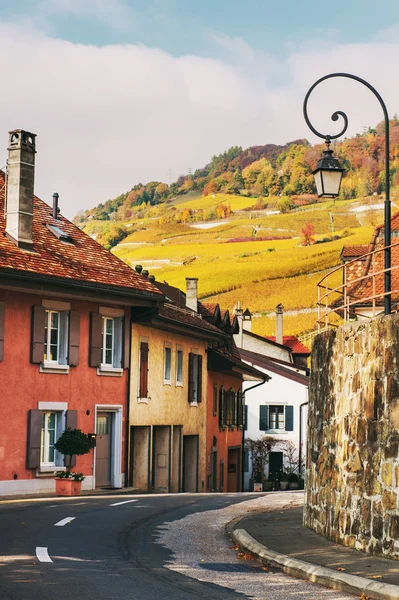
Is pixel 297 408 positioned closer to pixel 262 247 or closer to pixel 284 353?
pixel 284 353

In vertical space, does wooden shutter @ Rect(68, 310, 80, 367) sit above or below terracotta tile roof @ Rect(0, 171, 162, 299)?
below

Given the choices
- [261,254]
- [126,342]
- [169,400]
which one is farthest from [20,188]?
[261,254]

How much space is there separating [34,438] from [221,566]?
16.6 m

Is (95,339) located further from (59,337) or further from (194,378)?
(194,378)

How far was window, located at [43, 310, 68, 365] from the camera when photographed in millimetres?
29328

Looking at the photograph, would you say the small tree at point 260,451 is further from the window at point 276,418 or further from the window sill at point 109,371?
the window sill at point 109,371

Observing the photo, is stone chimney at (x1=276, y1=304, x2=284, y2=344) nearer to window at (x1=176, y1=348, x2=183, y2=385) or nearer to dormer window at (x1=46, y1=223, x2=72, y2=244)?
window at (x1=176, y1=348, x2=183, y2=385)

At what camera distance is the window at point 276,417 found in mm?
65750

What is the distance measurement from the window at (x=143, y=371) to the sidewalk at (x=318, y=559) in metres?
17.1

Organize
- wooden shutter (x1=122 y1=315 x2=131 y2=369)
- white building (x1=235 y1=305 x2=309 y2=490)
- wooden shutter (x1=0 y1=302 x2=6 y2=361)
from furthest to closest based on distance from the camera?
1. white building (x1=235 y1=305 x2=309 y2=490)
2. wooden shutter (x1=122 y1=315 x2=131 y2=369)
3. wooden shutter (x1=0 y1=302 x2=6 y2=361)

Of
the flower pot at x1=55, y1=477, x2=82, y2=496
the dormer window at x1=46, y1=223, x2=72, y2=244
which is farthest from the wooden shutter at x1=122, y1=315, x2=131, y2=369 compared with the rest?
the flower pot at x1=55, y1=477, x2=82, y2=496

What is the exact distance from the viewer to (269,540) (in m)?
14.0

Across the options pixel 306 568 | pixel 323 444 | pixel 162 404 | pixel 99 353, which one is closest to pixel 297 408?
pixel 162 404

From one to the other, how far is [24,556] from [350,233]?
151 m
